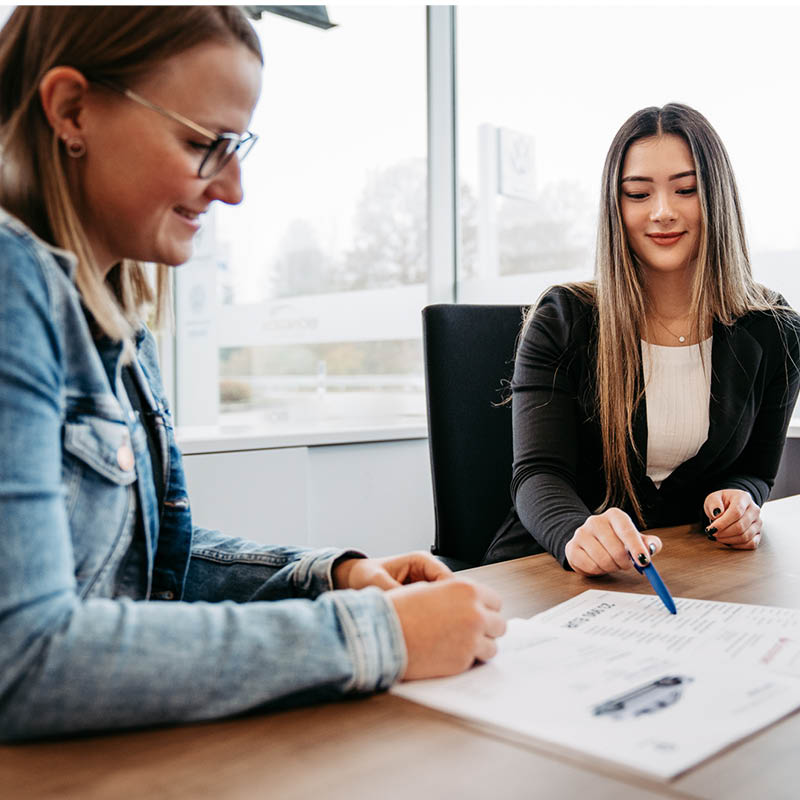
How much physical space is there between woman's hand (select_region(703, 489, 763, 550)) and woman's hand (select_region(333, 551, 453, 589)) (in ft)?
1.77

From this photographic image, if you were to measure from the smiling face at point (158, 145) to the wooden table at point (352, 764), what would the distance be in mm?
401

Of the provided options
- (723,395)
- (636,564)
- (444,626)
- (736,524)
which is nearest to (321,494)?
(723,395)

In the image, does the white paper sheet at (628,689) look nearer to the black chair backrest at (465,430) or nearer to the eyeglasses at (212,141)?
the eyeglasses at (212,141)

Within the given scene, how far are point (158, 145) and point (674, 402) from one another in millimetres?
1161

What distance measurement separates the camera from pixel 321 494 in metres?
2.41

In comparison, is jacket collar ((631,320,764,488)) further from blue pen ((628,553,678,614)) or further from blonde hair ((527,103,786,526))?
blue pen ((628,553,678,614))

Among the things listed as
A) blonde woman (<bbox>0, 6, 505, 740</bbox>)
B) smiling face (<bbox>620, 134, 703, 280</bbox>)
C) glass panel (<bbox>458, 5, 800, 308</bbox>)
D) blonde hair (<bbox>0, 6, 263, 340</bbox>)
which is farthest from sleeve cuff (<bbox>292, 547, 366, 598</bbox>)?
glass panel (<bbox>458, 5, 800, 308</bbox>)

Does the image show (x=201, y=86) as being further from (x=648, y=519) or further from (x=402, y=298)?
(x=402, y=298)

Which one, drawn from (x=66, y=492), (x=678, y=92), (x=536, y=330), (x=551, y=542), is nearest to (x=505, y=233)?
(x=678, y=92)

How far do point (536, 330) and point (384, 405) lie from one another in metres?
1.70

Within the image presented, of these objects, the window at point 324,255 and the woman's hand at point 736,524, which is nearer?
the woman's hand at point 736,524

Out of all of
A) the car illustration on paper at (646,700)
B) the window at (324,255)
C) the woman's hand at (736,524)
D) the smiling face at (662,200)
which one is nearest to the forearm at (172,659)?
the car illustration on paper at (646,700)

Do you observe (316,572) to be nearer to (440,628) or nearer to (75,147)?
(440,628)

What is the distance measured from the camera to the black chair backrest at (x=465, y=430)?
1576mm
